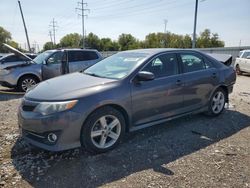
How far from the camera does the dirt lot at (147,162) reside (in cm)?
321

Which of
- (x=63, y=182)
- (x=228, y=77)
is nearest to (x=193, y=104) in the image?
(x=228, y=77)

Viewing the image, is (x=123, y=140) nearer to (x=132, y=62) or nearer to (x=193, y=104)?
(x=132, y=62)

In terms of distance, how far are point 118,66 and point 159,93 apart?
894 millimetres

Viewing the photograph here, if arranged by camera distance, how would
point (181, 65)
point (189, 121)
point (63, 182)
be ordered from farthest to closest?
point (189, 121), point (181, 65), point (63, 182)

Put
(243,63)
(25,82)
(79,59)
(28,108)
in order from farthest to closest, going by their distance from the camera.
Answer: (243,63)
(79,59)
(25,82)
(28,108)

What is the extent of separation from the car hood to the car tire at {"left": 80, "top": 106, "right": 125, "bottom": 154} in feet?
1.21

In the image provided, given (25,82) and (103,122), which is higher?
(103,122)

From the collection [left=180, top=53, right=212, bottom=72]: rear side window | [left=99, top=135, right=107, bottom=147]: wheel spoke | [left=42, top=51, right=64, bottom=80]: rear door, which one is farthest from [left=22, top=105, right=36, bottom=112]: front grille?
[left=42, top=51, right=64, bottom=80]: rear door

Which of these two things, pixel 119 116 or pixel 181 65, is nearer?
pixel 119 116

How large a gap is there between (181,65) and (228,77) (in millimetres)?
1625

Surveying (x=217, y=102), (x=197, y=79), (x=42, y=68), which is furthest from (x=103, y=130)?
(x=42, y=68)

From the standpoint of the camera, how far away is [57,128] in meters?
3.47

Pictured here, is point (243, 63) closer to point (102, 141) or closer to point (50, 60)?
point (50, 60)

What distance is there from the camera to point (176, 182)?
10.5 ft
